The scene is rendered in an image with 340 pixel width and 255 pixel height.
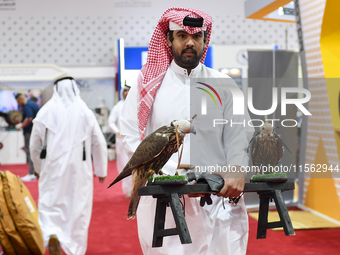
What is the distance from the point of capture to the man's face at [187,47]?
1970 millimetres

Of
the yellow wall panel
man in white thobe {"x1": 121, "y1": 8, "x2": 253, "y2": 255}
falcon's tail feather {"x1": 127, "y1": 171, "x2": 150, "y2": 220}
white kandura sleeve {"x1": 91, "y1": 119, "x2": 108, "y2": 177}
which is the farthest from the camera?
the yellow wall panel

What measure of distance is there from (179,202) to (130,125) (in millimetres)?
694

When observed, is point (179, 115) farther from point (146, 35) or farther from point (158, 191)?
point (146, 35)

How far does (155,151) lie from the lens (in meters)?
1.74

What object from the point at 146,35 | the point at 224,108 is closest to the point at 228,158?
the point at 224,108

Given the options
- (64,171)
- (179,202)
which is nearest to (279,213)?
(179,202)

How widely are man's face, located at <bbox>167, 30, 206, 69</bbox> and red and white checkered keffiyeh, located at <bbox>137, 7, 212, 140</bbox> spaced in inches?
2.5

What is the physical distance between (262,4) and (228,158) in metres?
3.81

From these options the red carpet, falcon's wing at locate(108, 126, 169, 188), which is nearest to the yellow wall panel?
the red carpet

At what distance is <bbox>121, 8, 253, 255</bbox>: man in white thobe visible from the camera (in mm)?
1963

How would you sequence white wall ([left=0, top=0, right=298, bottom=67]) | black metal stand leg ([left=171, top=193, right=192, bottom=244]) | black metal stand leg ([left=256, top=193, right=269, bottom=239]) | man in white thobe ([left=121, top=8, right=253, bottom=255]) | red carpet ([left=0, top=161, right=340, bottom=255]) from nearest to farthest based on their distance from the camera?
black metal stand leg ([left=171, top=193, right=192, bottom=244])
black metal stand leg ([left=256, top=193, right=269, bottom=239])
man in white thobe ([left=121, top=8, right=253, bottom=255])
red carpet ([left=0, top=161, right=340, bottom=255])
white wall ([left=0, top=0, right=298, bottom=67])

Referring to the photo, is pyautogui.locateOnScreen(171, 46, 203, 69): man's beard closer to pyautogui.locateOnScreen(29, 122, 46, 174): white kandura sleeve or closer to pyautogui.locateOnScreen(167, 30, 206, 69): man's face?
pyautogui.locateOnScreen(167, 30, 206, 69): man's face

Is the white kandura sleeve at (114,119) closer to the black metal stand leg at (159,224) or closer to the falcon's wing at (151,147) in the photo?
the falcon's wing at (151,147)

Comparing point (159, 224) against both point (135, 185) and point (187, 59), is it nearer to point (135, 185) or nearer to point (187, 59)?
point (135, 185)
